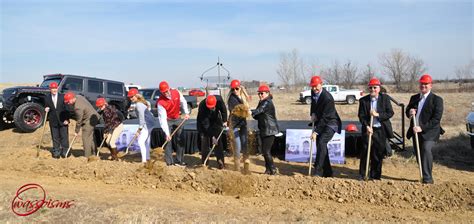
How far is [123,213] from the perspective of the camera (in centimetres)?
475

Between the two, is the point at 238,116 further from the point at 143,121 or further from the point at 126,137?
the point at 126,137

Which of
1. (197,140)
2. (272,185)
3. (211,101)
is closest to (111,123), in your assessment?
(197,140)

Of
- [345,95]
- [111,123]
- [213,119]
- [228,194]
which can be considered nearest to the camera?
[228,194]

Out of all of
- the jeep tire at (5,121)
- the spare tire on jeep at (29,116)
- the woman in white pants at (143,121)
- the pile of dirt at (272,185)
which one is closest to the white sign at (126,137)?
the pile of dirt at (272,185)

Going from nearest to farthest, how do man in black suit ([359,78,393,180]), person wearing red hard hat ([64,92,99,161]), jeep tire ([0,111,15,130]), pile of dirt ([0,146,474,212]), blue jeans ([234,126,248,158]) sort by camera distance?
1. pile of dirt ([0,146,474,212])
2. man in black suit ([359,78,393,180])
3. blue jeans ([234,126,248,158])
4. person wearing red hard hat ([64,92,99,161])
5. jeep tire ([0,111,15,130])

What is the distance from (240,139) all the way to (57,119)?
4.22 metres

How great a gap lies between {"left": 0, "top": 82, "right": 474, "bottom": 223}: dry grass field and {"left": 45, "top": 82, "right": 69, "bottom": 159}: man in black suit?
77 cm

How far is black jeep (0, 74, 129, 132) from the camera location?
39.0 ft

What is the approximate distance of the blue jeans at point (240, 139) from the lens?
6.97 metres

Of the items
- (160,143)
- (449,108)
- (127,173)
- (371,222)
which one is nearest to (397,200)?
(371,222)

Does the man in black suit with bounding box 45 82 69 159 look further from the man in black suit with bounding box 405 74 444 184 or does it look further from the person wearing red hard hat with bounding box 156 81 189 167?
the man in black suit with bounding box 405 74 444 184

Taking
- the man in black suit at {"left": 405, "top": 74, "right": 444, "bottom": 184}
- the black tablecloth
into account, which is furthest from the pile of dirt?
the black tablecloth

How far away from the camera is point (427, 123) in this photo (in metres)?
5.66

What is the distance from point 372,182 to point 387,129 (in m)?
1.16
